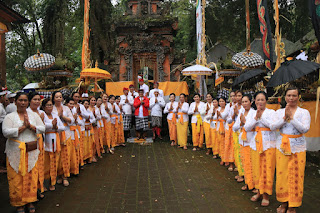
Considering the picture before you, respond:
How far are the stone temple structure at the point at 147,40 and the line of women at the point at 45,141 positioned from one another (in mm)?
8661

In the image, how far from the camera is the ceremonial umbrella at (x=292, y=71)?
361cm

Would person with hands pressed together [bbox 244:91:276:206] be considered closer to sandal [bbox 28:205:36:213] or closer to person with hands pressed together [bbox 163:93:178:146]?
sandal [bbox 28:205:36:213]

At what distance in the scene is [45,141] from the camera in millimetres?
4301

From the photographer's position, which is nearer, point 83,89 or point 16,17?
point 16,17

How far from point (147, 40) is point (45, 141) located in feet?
38.0

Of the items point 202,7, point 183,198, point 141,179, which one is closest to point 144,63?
point 202,7

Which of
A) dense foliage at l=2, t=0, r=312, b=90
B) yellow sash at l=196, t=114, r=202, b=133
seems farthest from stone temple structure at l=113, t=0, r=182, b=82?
yellow sash at l=196, t=114, r=202, b=133

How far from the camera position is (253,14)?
16281 mm

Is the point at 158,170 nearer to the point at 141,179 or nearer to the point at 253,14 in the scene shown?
the point at 141,179

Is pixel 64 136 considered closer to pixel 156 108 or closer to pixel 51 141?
pixel 51 141

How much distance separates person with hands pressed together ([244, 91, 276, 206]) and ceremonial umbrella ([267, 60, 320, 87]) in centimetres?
31

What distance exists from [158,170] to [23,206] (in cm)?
285

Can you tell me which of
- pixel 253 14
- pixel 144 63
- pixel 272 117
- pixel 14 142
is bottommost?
pixel 14 142

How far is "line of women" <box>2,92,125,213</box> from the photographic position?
3.45 m
